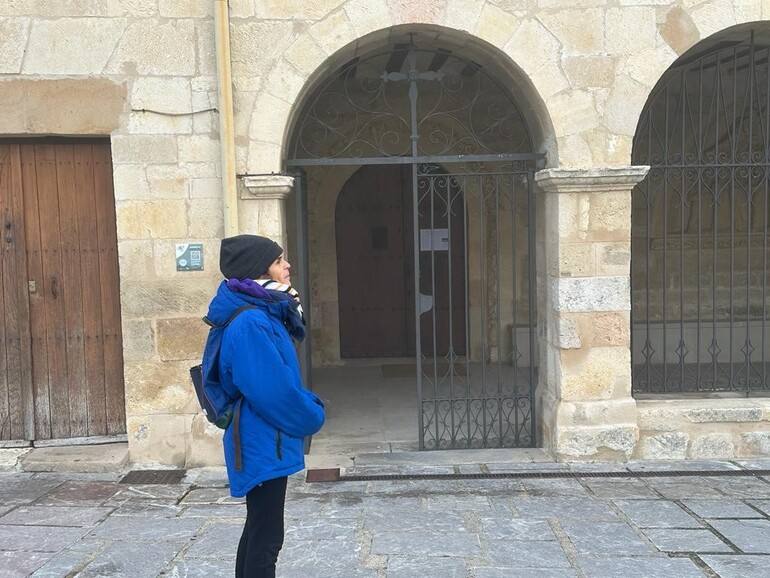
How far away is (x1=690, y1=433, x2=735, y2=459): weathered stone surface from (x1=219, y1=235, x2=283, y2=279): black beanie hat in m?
3.58

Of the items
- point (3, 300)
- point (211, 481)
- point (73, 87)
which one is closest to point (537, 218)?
point (211, 481)

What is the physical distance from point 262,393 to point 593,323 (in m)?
2.94

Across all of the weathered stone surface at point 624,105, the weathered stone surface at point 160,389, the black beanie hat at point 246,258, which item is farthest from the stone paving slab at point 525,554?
the weathered stone surface at point 624,105

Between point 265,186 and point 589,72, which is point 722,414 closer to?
point 589,72

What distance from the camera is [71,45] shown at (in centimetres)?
460

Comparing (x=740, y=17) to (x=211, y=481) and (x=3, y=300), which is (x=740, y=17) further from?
(x=3, y=300)

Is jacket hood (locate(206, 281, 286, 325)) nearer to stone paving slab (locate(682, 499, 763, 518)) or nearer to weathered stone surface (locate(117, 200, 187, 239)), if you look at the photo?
weathered stone surface (locate(117, 200, 187, 239))

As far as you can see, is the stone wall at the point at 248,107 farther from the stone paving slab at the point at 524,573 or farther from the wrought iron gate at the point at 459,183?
the wrought iron gate at the point at 459,183

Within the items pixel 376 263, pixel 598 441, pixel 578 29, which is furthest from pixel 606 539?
pixel 376 263

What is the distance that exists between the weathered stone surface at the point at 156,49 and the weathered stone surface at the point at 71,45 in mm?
71

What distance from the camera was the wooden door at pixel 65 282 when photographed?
4879 millimetres

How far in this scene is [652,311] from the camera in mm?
8195

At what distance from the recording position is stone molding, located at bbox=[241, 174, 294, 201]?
15.2ft

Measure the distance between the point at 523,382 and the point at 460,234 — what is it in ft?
7.44
